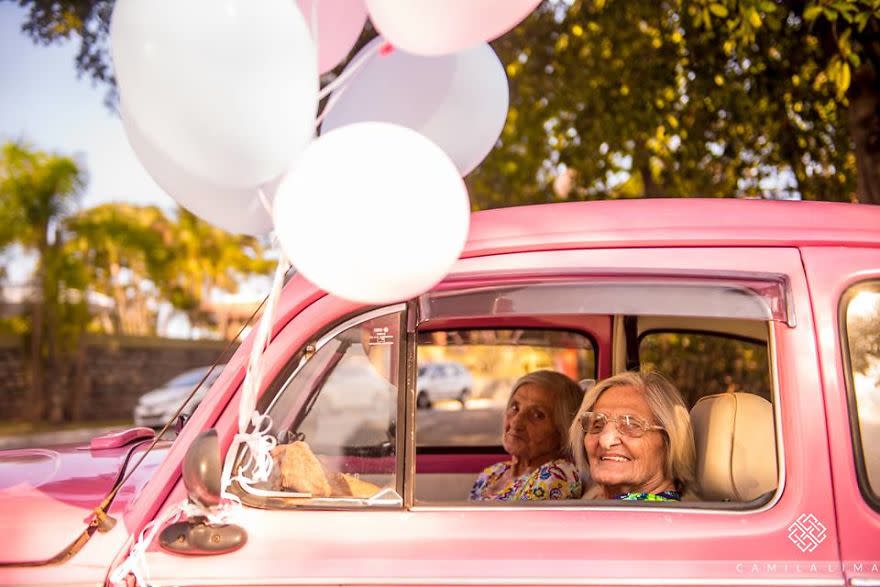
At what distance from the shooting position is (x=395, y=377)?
209cm

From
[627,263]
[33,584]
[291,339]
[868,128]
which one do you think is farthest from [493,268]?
[868,128]

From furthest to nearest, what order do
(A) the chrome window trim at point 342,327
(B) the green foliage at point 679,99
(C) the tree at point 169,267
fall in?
(C) the tree at point 169,267 → (B) the green foliage at point 679,99 → (A) the chrome window trim at point 342,327

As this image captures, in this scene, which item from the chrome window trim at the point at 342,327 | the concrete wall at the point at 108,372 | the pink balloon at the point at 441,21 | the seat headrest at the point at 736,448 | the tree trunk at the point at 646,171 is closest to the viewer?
the pink balloon at the point at 441,21

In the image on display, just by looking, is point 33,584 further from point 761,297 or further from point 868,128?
point 868,128

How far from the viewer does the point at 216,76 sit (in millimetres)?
1809

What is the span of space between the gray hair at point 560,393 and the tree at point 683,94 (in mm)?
2387

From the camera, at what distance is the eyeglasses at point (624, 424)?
2.42 meters

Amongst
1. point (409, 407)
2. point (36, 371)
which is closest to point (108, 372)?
point (36, 371)

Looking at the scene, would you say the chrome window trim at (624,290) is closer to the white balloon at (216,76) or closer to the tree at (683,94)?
the white balloon at (216,76)

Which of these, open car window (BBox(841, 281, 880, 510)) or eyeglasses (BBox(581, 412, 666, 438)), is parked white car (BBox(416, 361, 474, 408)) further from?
open car window (BBox(841, 281, 880, 510))

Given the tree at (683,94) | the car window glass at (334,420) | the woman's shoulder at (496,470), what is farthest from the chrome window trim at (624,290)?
the tree at (683,94)

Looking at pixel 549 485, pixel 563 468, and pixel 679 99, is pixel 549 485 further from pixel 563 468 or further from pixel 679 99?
pixel 679 99

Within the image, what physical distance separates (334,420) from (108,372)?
22.1m

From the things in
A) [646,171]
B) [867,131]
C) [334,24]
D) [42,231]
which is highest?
[42,231]
